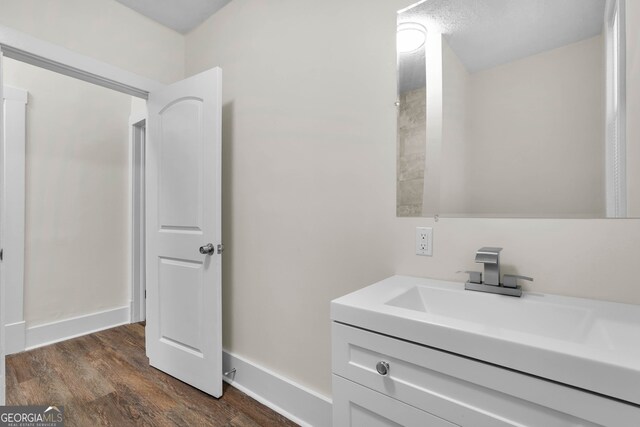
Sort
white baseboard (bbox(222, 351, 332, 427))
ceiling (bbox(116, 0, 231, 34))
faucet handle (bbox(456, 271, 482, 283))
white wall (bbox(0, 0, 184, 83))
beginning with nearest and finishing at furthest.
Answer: faucet handle (bbox(456, 271, 482, 283)) → white baseboard (bbox(222, 351, 332, 427)) → white wall (bbox(0, 0, 184, 83)) → ceiling (bbox(116, 0, 231, 34))

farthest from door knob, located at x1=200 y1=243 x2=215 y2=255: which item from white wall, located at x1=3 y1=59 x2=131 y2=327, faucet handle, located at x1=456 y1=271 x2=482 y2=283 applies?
white wall, located at x1=3 y1=59 x2=131 y2=327

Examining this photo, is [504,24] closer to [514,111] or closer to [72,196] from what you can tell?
[514,111]

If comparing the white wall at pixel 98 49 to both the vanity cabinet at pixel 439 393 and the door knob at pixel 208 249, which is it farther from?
the vanity cabinet at pixel 439 393

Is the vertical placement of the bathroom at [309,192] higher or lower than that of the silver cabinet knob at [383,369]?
higher

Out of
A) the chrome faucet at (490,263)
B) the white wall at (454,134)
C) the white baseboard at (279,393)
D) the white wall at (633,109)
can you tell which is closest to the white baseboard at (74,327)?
the white baseboard at (279,393)

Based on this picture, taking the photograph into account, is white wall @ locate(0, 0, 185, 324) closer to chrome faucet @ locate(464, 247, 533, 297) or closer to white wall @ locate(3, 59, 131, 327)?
white wall @ locate(3, 59, 131, 327)

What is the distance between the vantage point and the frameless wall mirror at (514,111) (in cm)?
96

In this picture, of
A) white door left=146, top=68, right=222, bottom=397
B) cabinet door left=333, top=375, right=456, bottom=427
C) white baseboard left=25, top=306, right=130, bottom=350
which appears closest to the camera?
cabinet door left=333, top=375, right=456, bottom=427

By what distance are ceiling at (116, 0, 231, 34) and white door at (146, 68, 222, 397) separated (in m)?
0.58

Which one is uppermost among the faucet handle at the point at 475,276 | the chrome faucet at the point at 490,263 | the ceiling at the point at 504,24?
the ceiling at the point at 504,24

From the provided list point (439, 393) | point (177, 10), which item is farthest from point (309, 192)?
point (177, 10)

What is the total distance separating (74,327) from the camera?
8.91 ft

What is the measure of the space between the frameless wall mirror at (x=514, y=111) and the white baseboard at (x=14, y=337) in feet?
10.0

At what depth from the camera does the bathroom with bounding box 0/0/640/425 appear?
1039mm
